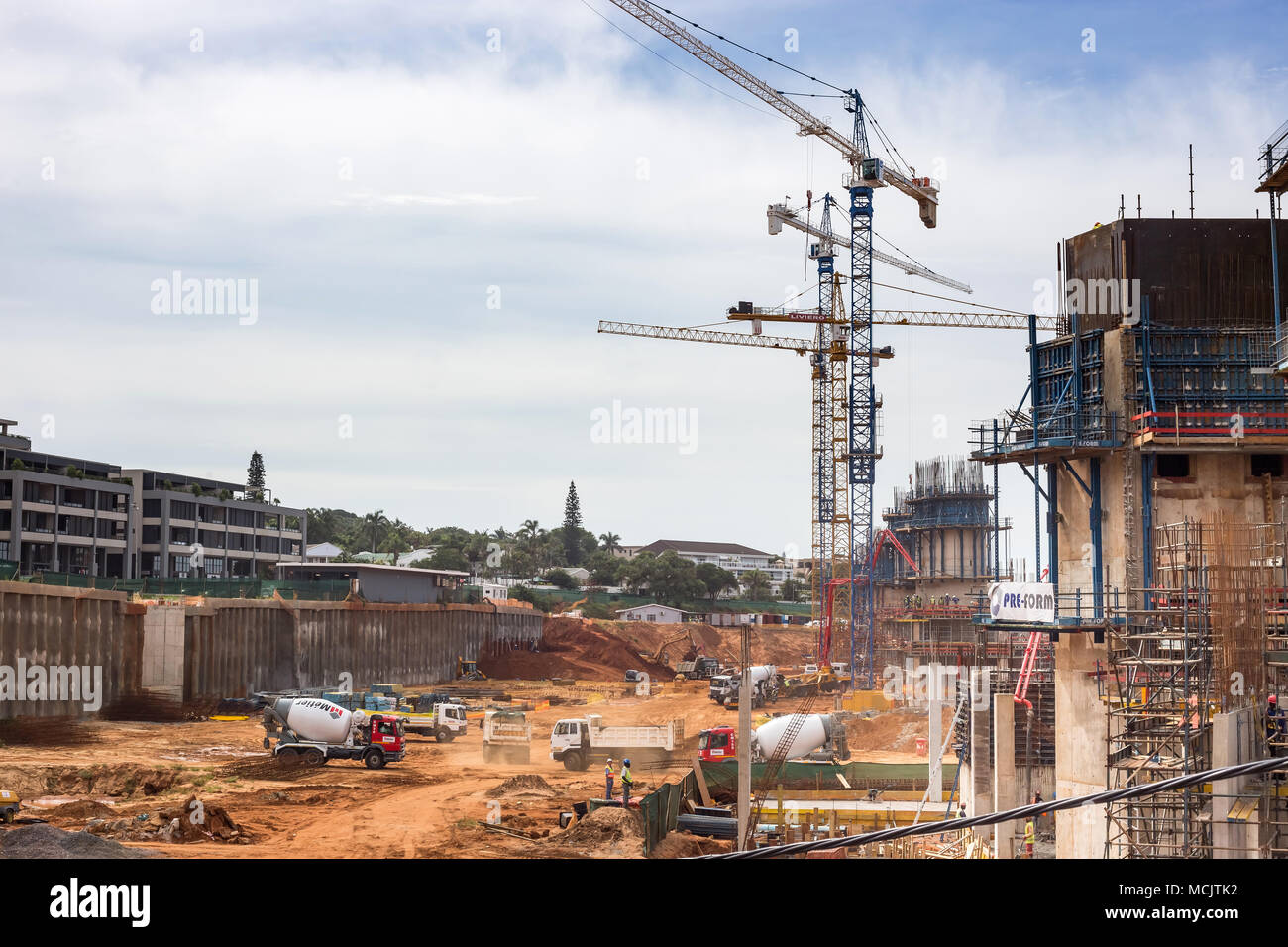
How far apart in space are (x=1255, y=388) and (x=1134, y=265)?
479 centimetres

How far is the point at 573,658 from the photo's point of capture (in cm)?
10556

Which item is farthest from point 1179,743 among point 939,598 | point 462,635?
point 462,635

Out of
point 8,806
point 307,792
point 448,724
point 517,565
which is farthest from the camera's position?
point 517,565

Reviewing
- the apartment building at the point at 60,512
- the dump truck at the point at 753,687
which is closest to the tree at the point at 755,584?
the apartment building at the point at 60,512

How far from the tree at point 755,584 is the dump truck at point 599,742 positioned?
124019mm

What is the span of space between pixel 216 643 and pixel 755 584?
124545mm

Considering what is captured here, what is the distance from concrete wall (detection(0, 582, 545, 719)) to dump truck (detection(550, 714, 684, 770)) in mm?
22070

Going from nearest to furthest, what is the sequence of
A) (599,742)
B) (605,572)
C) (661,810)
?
1. (661,810)
2. (599,742)
3. (605,572)

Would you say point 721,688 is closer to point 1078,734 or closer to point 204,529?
point 1078,734

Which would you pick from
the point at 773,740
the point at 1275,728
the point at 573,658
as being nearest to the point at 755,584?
the point at 573,658

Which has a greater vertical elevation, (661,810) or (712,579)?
(712,579)

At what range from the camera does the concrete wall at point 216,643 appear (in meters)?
50.8
